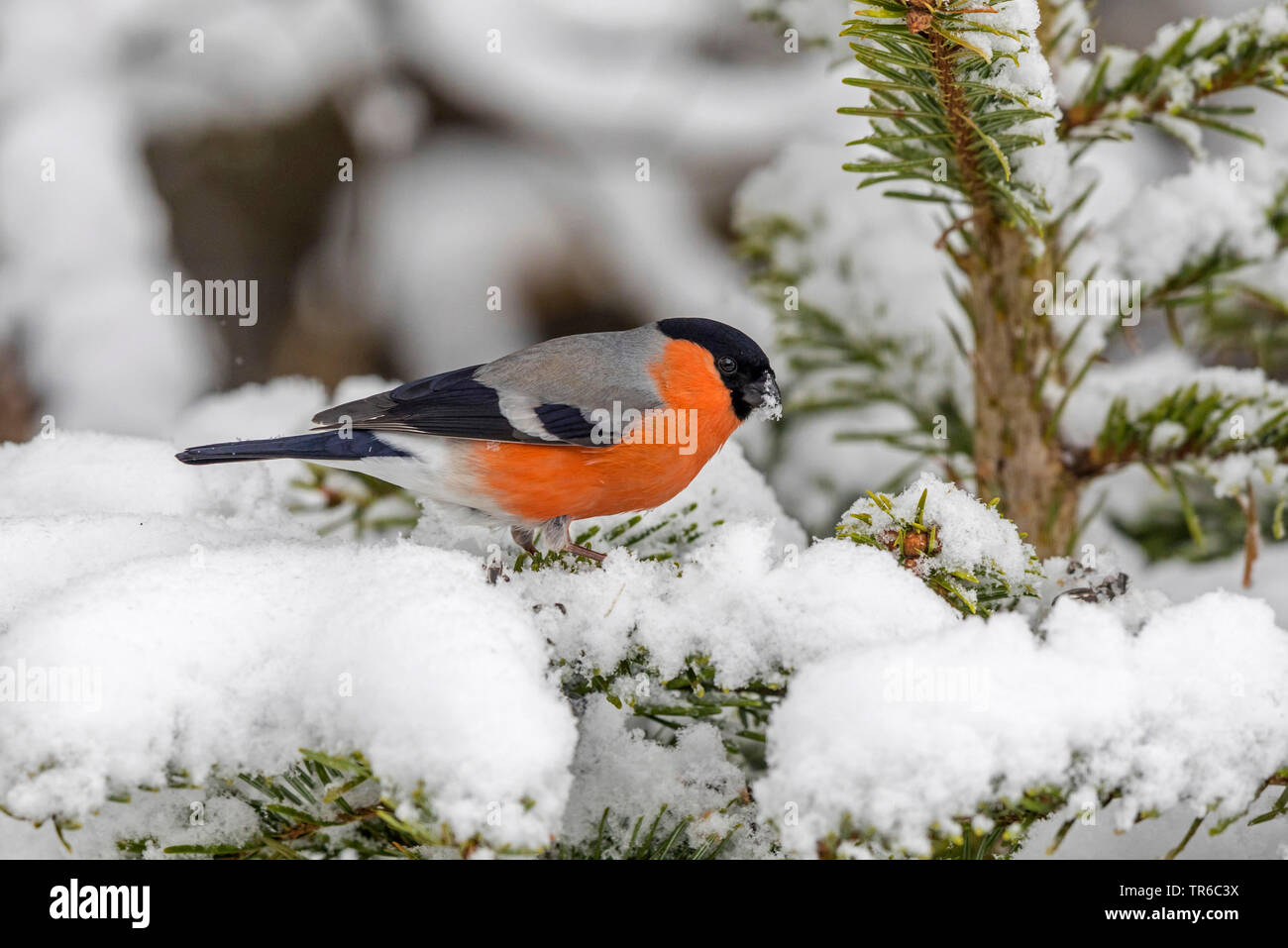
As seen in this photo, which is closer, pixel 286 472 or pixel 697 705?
pixel 697 705

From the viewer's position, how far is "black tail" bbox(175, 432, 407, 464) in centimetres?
169

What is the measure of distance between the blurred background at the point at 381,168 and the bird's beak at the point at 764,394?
1336 mm

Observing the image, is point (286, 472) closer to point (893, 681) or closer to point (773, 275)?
point (773, 275)

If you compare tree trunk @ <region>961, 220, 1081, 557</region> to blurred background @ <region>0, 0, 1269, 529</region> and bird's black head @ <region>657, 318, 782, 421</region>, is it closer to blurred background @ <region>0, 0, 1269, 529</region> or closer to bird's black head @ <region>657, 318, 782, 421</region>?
bird's black head @ <region>657, 318, 782, 421</region>

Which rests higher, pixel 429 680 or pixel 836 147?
pixel 836 147

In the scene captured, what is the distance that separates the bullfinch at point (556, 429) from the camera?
6.25 feet

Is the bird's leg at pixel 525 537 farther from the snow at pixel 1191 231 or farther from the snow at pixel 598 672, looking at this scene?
the snow at pixel 1191 231

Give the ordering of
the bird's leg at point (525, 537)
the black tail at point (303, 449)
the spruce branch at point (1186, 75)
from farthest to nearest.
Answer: the bird's leg at point (525, 537), the black tail at point (303, 449), the spruce branch at point (1186, 75)

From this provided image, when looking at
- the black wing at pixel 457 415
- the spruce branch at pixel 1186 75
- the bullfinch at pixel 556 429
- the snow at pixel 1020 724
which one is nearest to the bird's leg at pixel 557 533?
the bullfinch at pixel 556 429

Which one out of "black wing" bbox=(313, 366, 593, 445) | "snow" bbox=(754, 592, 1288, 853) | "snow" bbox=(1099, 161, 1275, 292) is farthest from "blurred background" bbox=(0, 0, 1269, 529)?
"snow" bbox=(754, 592, 1288, 853)

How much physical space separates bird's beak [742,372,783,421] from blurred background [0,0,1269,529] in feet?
4.38

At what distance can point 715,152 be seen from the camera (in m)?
3.92
